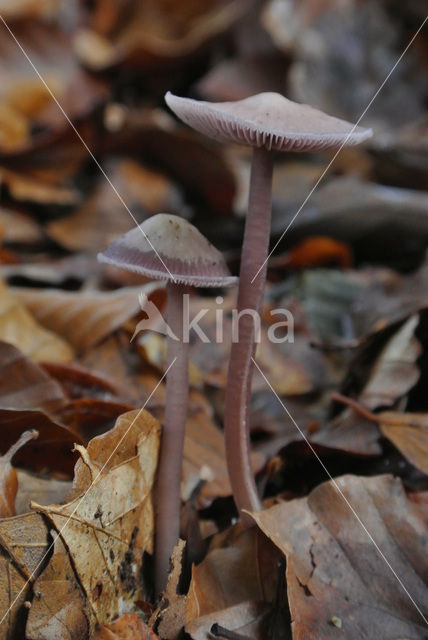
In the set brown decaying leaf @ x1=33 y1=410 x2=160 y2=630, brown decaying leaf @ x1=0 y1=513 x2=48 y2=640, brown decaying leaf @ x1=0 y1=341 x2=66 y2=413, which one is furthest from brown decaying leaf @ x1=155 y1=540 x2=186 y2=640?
brown decaying leaf @ x1=0 y1=341 x2=66 y2=413

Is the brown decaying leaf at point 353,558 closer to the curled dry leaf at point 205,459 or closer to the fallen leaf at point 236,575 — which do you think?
the fallen leaf at point 236,575

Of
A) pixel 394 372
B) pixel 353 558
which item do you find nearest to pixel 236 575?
pixel 353 558

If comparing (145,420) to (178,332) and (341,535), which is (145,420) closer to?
(178,332)

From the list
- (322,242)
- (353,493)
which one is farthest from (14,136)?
(353,493)

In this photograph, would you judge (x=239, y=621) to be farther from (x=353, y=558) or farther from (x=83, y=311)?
(x=83, y=311)

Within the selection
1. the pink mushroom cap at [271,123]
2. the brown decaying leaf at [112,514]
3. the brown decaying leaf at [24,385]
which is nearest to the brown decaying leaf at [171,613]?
the brown decaying leaf at [112,514]

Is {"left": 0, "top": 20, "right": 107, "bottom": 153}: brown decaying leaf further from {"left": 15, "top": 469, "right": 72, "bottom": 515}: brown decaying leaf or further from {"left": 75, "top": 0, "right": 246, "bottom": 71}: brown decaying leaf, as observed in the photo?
{"left": 15, "top": 469, "right": 72, "bottom": 515}: brown decaying leaf

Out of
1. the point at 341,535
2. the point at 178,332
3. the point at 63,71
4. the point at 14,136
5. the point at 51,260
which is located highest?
the point at 63,71
